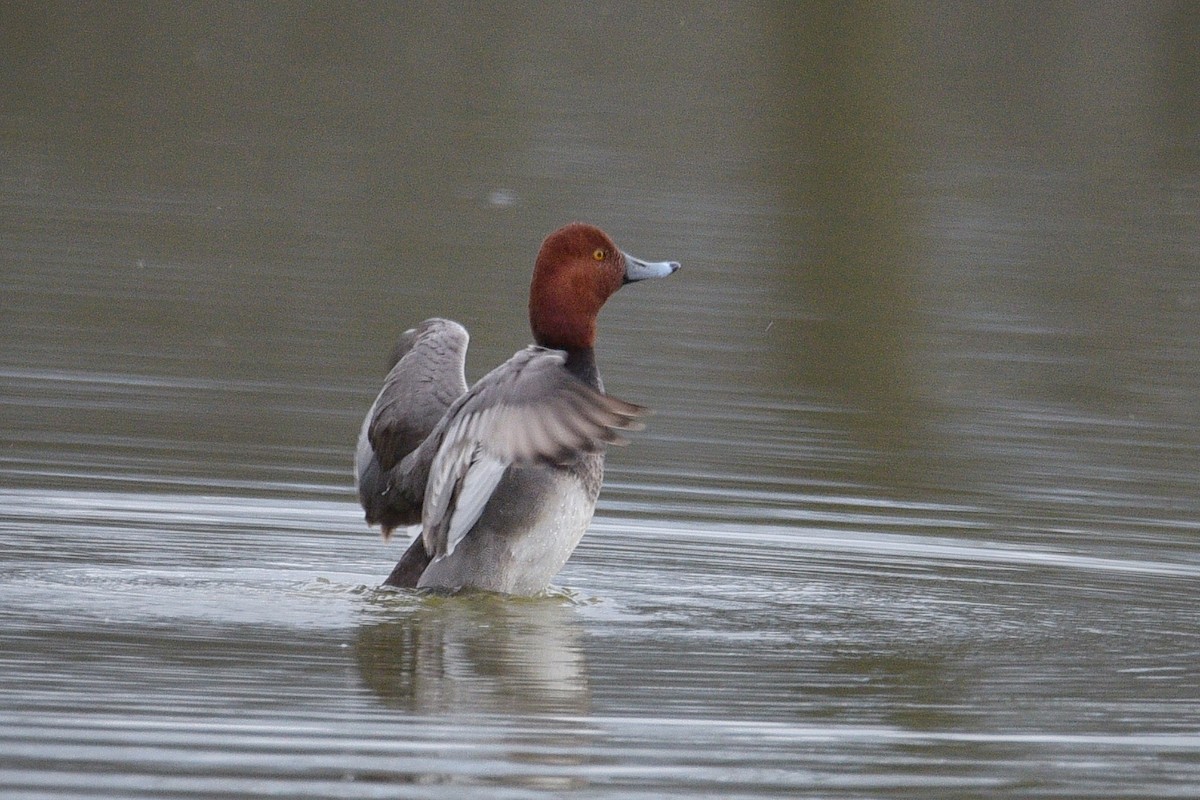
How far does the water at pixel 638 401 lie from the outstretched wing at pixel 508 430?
28 centimetres

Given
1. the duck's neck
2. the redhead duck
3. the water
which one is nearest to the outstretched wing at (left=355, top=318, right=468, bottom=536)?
the redhead duck

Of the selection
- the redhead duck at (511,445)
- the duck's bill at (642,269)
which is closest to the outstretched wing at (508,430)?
the redhead duck at (511,445)

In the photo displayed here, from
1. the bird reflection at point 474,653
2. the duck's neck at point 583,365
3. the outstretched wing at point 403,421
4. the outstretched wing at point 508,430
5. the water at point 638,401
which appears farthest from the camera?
the outstretched wing at point 403,421

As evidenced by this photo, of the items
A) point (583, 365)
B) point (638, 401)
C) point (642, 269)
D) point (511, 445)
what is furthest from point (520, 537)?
point (638, 401)

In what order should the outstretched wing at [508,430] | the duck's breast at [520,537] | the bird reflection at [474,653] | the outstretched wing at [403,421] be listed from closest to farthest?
1. the bird reflection at [474,653]
2. the outstretched wing at [508,430]
3. the duck's breast at [520,537]
4. the outstretched wing at [403,421]

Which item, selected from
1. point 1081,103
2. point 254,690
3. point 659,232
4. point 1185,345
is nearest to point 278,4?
point 1081,103

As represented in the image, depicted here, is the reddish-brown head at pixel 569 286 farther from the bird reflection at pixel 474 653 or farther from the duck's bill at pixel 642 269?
the bird reflection at pixel 474 653

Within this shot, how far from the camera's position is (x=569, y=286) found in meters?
7.16

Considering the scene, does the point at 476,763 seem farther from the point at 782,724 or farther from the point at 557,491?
the point at 557,491

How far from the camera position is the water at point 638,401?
5.23 meters

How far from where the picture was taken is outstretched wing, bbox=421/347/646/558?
620cm

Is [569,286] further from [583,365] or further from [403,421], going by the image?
[403,421]

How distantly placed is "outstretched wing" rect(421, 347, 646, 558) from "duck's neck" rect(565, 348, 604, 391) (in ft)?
1.02

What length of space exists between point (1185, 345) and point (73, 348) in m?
6.13
